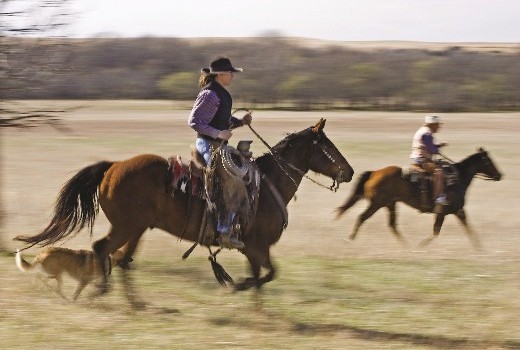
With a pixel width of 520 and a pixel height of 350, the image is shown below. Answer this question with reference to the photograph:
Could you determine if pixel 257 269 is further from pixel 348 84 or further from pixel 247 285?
pixel 348 84

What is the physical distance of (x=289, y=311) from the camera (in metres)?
9.02

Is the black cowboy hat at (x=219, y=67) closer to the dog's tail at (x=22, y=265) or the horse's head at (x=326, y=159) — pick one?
the horse's head at (x=326, y=159)

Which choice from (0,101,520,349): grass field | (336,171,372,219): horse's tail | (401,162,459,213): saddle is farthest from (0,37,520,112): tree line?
(401,162,459,213): saddle

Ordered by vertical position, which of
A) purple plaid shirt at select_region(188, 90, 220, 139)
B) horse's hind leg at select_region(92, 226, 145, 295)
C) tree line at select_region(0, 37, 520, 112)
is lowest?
tree line at select_region(0, 37, 520, 112)

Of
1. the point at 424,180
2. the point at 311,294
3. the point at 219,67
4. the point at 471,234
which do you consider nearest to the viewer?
the point at 219,67

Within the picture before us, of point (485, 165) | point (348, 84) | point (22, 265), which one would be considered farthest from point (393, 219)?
point (348, 84)

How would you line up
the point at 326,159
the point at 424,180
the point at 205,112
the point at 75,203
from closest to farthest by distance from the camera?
the point at 205,112, the point at 75,203, the point at 326,159, the point at 424,180

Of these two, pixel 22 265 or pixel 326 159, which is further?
pixel 326 159

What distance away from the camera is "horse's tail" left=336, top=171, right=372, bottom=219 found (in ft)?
46.9

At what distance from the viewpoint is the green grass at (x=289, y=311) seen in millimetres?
7781

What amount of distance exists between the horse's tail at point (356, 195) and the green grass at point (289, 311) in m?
2.82

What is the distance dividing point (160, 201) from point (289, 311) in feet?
6.01

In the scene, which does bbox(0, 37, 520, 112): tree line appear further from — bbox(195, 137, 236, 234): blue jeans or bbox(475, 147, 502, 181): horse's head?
bbox(195, 137, 236, 234): blue jeans

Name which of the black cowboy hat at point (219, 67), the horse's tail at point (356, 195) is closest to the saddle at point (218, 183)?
the black cowboy hat at point (219, 67)
